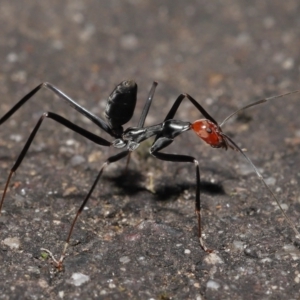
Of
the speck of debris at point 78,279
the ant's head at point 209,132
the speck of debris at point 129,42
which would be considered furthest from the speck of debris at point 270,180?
the speck of debris at point 129,42

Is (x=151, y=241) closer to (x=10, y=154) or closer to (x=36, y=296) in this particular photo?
(x=36, y=296)

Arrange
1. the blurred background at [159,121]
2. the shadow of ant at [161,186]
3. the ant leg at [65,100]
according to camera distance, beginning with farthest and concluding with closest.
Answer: the shadow of ant at [161,186]
the ant leg at [65,100]
the blurred background at [159,121]

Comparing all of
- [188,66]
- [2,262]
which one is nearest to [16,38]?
[188,66]

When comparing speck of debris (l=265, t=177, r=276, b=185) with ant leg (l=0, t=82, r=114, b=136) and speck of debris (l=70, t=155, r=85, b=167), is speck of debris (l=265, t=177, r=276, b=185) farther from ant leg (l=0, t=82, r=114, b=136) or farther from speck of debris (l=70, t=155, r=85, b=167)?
speck of debris (l=70, t=155, r=85, b=167)

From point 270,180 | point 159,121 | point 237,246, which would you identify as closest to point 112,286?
point 237,246

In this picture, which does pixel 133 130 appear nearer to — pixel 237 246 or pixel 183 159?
pixel 183 159

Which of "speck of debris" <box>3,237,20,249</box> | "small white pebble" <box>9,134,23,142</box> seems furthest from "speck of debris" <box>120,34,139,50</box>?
"speck of debris" <box>3,237,20,249</box>

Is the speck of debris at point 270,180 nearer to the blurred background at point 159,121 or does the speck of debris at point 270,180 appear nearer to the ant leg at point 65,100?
the blurred background at point 159,121
